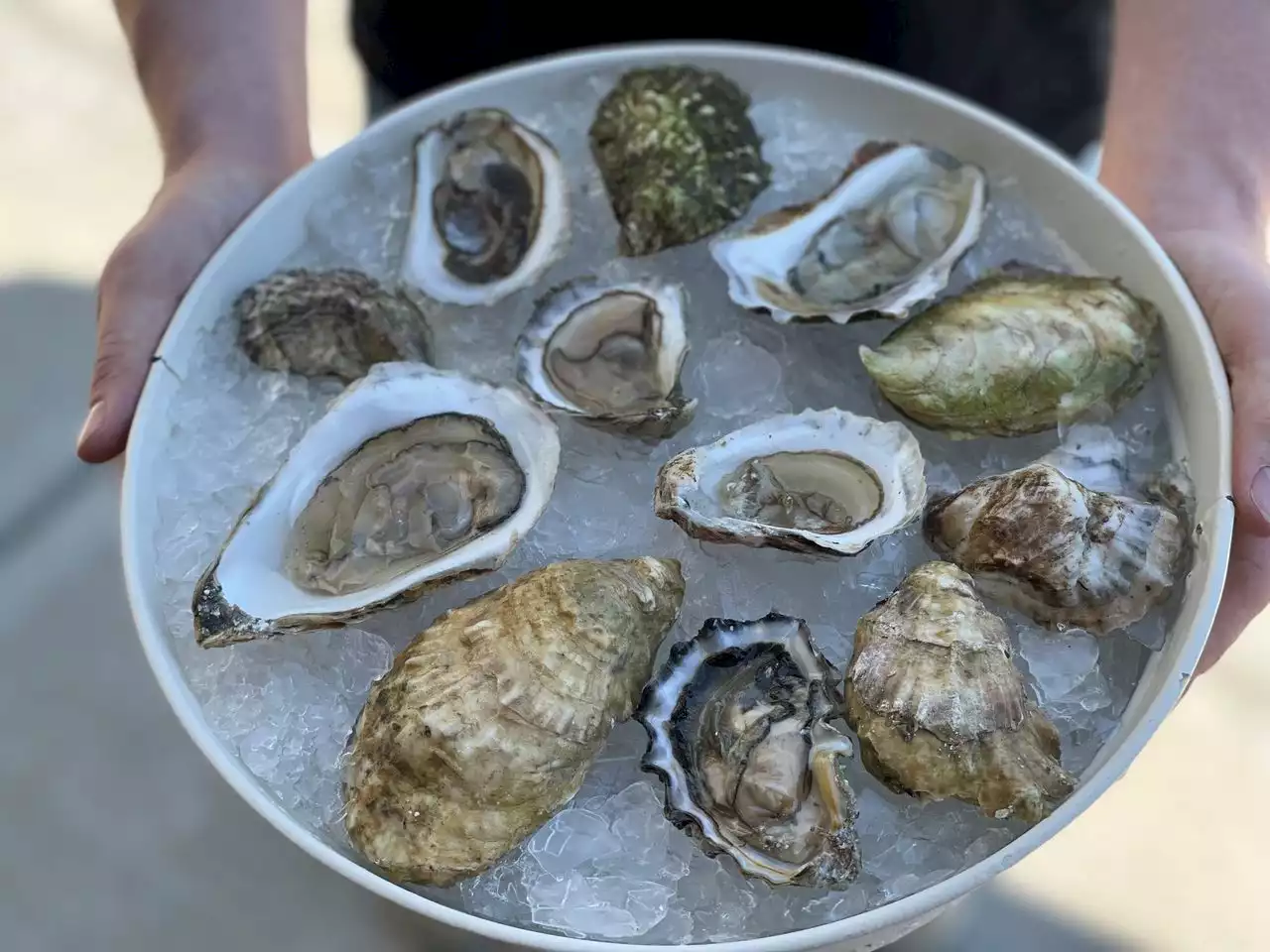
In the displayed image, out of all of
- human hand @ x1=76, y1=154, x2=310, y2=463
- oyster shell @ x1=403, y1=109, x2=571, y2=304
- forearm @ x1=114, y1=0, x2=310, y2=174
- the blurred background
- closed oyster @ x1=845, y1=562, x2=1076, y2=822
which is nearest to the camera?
closed oyster @ x1=845, y1=562, x2=1076, y2=822

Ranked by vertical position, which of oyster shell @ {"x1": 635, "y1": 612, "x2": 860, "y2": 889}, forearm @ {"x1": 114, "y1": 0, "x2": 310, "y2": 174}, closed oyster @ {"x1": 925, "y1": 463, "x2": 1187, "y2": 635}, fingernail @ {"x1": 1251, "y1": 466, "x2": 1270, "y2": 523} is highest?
forearm @ {"x1": 114, "y1": 0, "x2": 310, "y2": 174}

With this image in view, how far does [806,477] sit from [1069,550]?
0.25m

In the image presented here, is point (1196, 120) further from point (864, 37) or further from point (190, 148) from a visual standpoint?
point (190, 148)

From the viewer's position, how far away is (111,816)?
1584 mm

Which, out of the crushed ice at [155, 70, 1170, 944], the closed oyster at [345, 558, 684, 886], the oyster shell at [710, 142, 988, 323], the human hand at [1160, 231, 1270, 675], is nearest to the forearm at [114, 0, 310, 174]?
the crushed ice at [155, 70, 1170, 944]

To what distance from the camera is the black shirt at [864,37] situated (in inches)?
60.7

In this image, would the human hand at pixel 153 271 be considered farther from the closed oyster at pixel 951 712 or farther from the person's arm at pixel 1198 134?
the person's arm at pixel 1198 134

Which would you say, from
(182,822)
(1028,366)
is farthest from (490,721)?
(182,822)

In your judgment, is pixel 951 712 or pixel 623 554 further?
pixel 623 554

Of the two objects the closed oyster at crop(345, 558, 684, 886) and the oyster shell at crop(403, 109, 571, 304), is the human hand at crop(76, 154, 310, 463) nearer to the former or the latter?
the oyster shell at crop(403, 109, 571, 304)

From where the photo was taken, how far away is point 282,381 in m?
1.11

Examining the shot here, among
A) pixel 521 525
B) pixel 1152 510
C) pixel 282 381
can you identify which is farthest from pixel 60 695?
pixel 1152 510

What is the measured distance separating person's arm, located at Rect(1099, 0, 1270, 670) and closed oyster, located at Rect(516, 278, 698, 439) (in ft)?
1.73

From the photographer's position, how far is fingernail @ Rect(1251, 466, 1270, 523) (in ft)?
2.83
